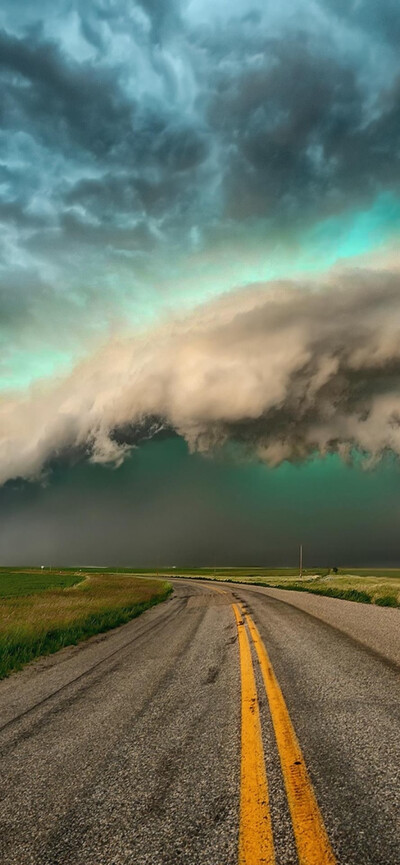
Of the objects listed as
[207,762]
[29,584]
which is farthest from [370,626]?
[29,584]

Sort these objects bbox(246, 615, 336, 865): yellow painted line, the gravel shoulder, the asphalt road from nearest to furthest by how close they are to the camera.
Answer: bbox(246, 615, 336, 865): yellow painted line, the asphalt road, the gravel shoulder

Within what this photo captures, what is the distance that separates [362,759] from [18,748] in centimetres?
303

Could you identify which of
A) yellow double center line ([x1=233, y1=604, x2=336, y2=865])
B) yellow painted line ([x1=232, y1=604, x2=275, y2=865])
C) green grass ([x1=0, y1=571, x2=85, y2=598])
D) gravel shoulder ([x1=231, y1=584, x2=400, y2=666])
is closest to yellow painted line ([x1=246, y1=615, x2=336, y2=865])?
yellow double center line ([x1=233, y1=604, x2=336, y2=865])

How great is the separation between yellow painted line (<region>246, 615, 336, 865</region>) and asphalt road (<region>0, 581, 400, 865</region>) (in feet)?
0.03

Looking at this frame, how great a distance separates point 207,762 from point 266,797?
80 centimetres

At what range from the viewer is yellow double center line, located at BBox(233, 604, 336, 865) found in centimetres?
238

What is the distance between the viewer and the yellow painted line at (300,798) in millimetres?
2346

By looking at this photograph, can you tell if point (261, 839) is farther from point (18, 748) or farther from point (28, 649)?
point (28, 649)

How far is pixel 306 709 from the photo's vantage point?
15.6ft

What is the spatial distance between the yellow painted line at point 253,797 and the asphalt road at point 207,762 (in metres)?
0.01

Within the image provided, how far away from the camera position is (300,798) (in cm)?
293

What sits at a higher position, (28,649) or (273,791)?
(273,791)

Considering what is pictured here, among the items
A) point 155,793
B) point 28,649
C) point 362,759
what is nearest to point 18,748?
point 155,793

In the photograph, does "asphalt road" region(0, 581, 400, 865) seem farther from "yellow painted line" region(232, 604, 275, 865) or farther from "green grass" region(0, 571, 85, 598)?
"green grass" region(0, 571, 85, 598)
